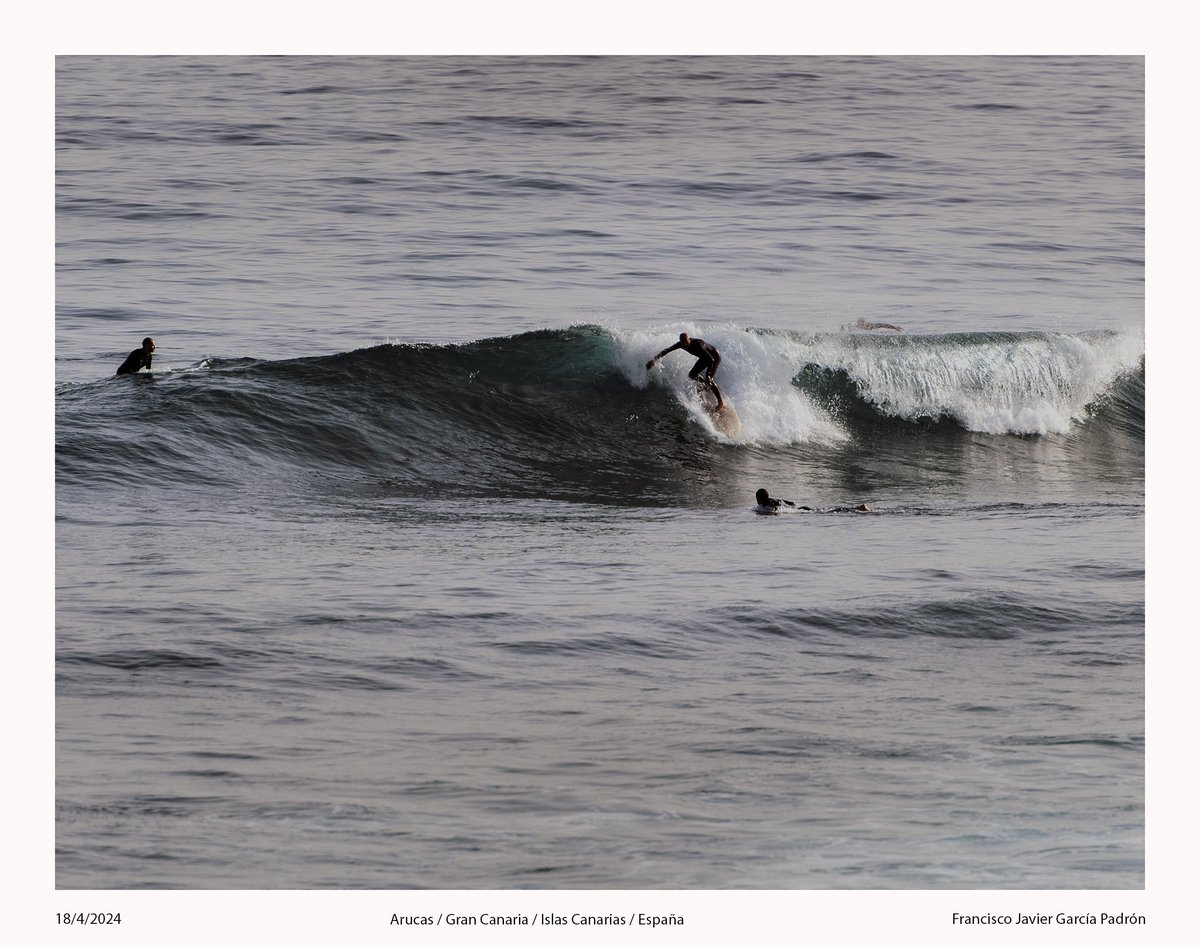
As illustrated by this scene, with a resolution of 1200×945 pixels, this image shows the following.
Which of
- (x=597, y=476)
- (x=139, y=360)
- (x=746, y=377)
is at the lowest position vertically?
(x=597, y=476)

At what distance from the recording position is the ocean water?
22.2 ft

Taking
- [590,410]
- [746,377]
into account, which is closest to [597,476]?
[590,410]

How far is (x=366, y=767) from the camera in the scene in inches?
282

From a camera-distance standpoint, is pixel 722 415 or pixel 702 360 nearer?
pixel 702 360

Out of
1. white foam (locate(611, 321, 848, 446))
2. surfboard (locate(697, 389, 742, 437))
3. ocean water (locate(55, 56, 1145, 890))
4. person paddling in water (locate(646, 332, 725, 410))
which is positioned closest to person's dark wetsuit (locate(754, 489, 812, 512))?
ocean water (locate(55, 56, 1145, 890))

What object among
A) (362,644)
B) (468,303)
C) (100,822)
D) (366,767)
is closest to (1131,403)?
(468,303)

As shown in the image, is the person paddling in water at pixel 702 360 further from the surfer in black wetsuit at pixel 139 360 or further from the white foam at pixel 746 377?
the surfer in black wetsuit at pixel 139 360

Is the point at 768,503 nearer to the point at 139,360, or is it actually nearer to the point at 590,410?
the point at 590,410

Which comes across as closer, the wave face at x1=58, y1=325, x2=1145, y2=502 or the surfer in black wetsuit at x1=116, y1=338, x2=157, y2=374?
the wave face at x1=58, y1=325, x2=1145, y2=502

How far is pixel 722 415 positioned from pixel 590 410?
1.75 metres

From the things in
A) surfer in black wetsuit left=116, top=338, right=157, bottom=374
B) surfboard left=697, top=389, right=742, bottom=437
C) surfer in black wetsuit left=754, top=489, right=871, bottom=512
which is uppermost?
surfer in black wetsuit left=116, top=338, right=157, bottom=374

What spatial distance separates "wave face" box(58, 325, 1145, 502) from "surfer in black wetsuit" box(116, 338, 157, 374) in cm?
19

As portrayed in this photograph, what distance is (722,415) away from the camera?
58.5 feet

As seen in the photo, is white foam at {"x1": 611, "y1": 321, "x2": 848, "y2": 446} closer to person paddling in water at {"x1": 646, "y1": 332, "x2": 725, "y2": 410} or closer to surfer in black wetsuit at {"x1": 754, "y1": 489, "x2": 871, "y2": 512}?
person paddling in water at {"x1": 646, "y1": 332, "x2": 725, "y2": 410}
